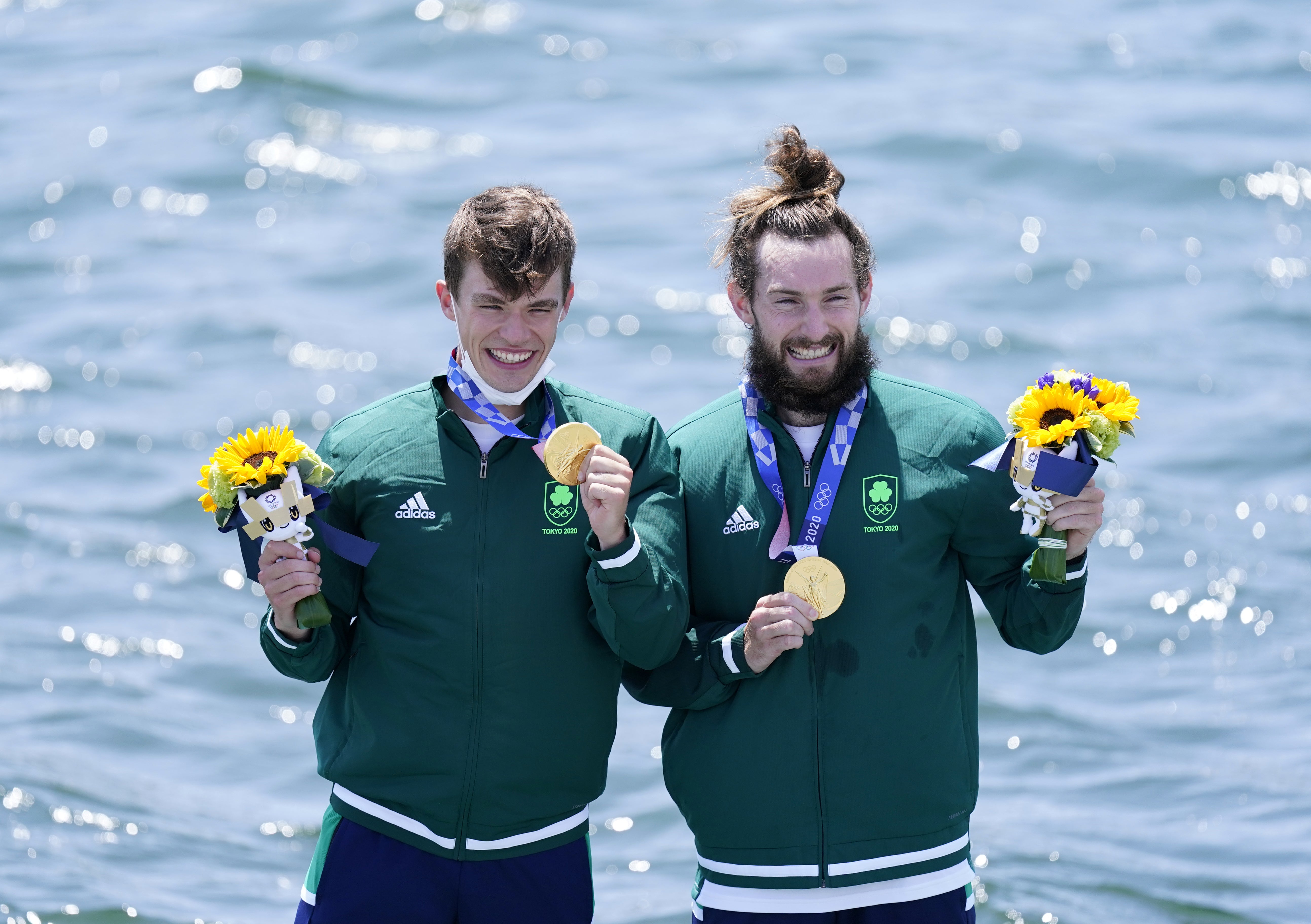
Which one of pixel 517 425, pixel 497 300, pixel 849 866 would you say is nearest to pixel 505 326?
pixel 497 300

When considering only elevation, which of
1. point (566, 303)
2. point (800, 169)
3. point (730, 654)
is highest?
point (800, 169)

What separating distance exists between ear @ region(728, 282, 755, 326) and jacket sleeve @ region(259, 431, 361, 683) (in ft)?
4.41

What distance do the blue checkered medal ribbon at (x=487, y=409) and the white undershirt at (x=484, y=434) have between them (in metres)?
0.03

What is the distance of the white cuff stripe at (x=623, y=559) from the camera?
15.1 ft

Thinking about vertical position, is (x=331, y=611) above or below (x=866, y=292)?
below

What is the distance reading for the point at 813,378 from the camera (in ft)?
16.6

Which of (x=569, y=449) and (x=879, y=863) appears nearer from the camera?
(x=569, y=449)

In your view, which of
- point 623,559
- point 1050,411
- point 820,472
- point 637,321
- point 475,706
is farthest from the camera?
point 637,321

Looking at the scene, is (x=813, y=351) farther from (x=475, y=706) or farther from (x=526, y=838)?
(x=526, y=838)

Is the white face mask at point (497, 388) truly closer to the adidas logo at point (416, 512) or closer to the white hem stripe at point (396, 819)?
the adidas logo at point (416, 512)

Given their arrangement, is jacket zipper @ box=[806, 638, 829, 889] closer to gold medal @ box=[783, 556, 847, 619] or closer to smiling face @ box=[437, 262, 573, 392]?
gold medal @ box=[783, 556, 847, 619]

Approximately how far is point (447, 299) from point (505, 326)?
11.2 inches

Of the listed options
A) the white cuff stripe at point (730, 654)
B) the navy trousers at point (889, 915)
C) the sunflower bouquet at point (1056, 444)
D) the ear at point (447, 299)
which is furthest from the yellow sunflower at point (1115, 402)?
the ear at point (447, 299)

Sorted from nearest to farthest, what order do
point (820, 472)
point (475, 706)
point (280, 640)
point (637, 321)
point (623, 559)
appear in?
point (623, 559)
point (280, 640)
point (475, 706)
point (820, 472)
point (637, 321)
